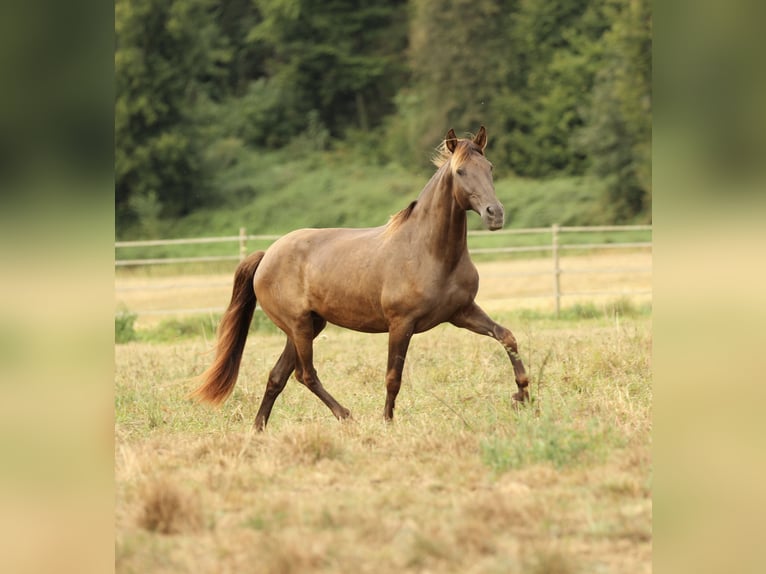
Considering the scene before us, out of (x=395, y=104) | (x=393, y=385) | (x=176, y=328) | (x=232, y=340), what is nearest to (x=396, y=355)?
(x=393, y=385)

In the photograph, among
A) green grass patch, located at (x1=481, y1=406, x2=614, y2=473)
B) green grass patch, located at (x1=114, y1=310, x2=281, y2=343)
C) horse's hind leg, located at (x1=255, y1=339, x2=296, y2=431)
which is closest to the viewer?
green grass patch, located at (x1=481, y1=406, x2=614, y2=473)

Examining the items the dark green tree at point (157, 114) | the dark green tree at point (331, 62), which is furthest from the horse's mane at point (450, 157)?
the dark green tree at point (331, 62)

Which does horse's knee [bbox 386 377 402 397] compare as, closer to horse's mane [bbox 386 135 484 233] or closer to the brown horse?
the brown horse

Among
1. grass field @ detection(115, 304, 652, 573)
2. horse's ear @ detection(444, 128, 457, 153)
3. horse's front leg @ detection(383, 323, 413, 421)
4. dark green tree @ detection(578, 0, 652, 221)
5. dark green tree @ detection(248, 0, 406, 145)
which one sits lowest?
grass field @ detection(115, 304, 652, 573)

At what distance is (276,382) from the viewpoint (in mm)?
7184

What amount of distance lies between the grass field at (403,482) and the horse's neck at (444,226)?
1116mm

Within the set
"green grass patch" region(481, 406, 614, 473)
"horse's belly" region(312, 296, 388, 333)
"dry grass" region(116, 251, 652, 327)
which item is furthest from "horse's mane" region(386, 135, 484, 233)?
"dry grass" region(116, 251, 652, 327)

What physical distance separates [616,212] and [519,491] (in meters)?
25.8

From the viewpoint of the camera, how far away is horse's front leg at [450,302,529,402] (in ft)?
21.4

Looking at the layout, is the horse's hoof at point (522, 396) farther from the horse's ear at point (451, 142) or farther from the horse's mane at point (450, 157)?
the horse's ear at point (451, 142)

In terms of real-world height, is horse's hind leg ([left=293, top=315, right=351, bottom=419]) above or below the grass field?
above

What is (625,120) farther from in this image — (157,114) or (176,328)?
(176,328)

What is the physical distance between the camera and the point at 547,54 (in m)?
36.2
